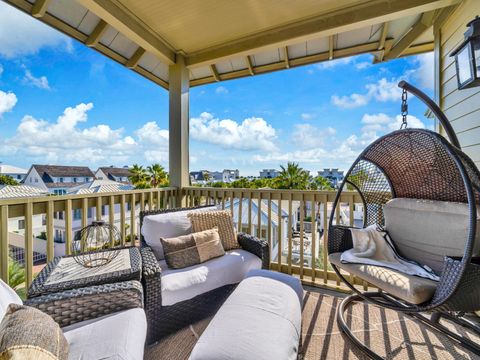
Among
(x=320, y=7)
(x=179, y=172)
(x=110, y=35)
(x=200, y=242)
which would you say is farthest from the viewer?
(x=179, y=172)

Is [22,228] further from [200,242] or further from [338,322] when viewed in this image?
[338,322]

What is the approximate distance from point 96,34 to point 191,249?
10.0 feet

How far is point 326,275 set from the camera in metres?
2.88

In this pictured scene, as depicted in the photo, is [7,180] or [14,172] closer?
[7,180]

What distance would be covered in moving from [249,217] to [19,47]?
5.07m

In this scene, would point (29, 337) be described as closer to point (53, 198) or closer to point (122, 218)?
point (53, 198)

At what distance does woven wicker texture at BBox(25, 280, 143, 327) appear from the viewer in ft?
4.35

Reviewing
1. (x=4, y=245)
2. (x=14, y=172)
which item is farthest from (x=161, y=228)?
(x=14, y=172)

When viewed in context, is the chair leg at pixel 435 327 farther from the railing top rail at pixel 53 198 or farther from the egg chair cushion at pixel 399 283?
the railing top rail at pixel 53 198

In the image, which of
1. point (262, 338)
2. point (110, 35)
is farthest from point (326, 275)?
point (110, 35)

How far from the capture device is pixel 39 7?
2.53 metres

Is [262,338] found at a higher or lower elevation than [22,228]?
lower

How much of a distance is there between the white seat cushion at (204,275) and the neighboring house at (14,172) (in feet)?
5.05

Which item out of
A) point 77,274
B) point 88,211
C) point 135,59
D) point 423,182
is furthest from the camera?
point 135,59
